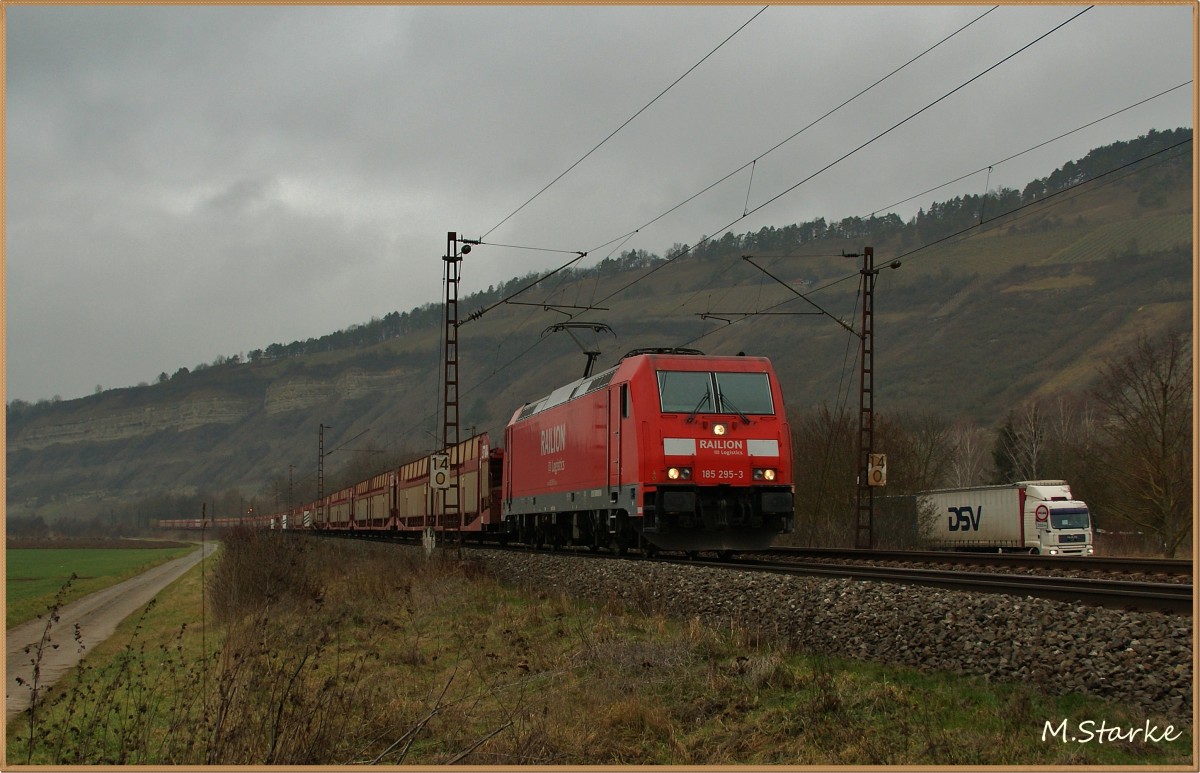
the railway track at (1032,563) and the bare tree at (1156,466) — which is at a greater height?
the bare tree at (1156,466)

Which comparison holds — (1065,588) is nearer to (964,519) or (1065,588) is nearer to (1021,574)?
(1021,574)

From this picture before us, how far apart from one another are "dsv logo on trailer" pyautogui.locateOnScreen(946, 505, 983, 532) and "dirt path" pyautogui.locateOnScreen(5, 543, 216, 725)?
3164 cm

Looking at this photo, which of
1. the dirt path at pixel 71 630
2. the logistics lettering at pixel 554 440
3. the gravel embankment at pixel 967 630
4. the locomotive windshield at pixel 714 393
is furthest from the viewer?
the logistics lettering at pixel 554 440

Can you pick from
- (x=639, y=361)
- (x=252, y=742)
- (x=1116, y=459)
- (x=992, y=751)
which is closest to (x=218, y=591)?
(x=639, y=361)

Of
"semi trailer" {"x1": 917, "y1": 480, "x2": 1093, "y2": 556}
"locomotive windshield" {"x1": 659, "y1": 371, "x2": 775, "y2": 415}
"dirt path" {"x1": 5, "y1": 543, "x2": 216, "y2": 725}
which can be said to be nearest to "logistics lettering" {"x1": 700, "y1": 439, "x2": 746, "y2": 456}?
"locomotive windshield" {"x1": 659, "y1": 371, "x2": 775, "y2": 415}

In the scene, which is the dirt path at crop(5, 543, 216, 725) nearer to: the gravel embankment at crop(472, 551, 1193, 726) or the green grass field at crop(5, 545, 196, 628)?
the green grass field at crop(5, 545, 196, 628)

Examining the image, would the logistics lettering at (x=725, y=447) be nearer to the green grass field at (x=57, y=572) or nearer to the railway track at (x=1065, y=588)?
the railway track at (x=1065, y=588)

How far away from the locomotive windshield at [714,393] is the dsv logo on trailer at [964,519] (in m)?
26.0

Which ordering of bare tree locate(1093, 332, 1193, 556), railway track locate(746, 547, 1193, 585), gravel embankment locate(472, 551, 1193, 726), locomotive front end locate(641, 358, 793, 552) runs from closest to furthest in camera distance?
1. gravel embankment locate(472, 551, 1193, 726)
2. railway track locate(746, 547, 1193, 585)
3. locomotive front end locate(641, 358, 793, 552)
4. bare tree locate(1093, 332, 1193, 556)

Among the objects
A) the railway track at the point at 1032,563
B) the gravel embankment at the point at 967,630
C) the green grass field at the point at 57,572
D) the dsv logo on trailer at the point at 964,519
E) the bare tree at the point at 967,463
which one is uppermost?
the bare tree at the point at 967,463

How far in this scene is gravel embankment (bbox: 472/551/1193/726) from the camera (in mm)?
8070

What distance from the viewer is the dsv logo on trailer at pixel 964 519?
44031mm

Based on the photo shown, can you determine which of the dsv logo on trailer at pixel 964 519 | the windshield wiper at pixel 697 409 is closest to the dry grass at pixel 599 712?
the windshield wiper at pixel 697 409

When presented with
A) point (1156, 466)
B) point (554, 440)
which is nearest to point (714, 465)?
point (554, 440)
